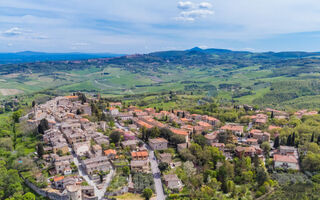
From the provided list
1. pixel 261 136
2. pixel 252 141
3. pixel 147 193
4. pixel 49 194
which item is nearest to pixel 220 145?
pixel 252 141

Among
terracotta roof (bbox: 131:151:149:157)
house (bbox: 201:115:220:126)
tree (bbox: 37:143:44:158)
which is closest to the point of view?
tree (bbox: 37:143:44:158)

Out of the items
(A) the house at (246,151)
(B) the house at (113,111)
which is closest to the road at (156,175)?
(A) the house at (246,151)

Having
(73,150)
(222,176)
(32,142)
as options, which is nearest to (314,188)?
(222,176)

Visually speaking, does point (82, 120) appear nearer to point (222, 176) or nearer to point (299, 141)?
point (222, 176)

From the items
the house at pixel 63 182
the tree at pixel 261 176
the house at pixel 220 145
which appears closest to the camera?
the house at pixel 63 182

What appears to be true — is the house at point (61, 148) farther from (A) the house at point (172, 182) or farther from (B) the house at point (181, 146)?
(B) the house at point (181, 146)

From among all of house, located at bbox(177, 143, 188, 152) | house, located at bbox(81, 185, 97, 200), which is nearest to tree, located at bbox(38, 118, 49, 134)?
house, located at bbox(81, 185, 97, 200)

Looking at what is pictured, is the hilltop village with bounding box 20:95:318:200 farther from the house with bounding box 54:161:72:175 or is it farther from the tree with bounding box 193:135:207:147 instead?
the tree with bounding box 193:135:207:147
